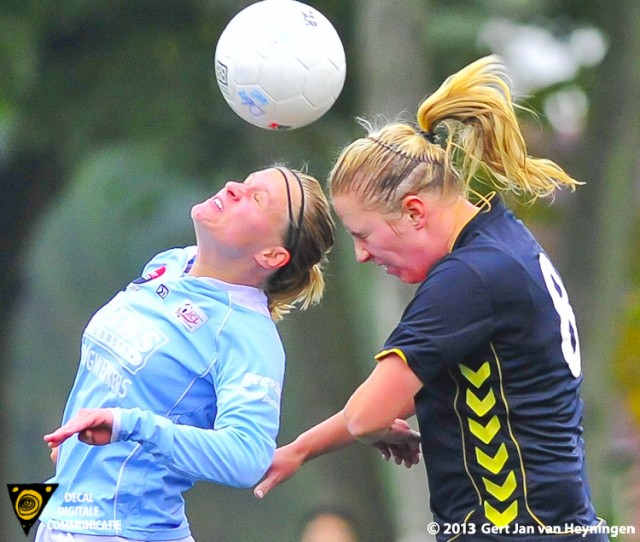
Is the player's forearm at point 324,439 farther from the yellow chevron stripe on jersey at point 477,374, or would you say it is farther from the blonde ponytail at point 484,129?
the blonde ponytail at point 484,129

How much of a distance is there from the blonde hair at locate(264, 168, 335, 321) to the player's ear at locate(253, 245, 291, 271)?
1.5 inches

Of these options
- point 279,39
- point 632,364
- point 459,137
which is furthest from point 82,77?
point 459,137

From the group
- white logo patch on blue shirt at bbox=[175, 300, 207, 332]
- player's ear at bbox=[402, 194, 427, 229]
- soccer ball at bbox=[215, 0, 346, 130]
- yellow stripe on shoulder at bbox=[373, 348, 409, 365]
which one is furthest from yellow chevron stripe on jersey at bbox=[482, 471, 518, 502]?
soccer ball at bbox=[215, 0, 346, 130]

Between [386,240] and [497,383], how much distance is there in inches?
18.3

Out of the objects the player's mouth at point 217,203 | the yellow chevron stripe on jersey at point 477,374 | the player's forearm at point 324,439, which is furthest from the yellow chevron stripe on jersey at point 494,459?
the player's mouth at point 217,203

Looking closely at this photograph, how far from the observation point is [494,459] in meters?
3.53

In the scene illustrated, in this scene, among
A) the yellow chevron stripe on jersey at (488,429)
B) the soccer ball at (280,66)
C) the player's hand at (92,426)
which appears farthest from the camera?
the soccer ball at (280,66)

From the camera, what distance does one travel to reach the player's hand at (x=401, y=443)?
3.97 meters

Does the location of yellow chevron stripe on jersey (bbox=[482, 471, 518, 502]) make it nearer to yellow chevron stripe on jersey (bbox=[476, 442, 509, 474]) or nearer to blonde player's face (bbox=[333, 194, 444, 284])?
yellow chevron stripe on jersey (bbox=[476, 442, 509, 474])

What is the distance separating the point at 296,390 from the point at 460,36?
10.7ft

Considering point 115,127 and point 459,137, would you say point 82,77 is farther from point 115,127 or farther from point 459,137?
point 459,137

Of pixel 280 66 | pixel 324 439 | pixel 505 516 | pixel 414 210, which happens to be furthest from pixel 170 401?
pixel 280 66

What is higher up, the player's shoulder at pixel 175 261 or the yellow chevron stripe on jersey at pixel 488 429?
the player's shoulder at pixel 175 261

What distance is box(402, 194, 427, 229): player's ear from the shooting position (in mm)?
3586
